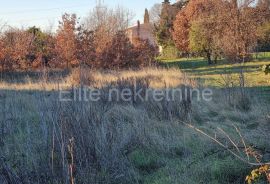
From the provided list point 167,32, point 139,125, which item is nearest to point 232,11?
point 167,32

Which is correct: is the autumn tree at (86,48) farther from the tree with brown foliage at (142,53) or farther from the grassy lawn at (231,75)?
the grassy lawn at (231,75)

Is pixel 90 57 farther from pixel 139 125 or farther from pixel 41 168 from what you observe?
pixel 41 168

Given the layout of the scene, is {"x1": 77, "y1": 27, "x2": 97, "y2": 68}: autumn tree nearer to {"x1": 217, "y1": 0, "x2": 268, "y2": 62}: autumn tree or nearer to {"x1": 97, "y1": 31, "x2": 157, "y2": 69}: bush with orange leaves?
{"x1": 97, "y1": 31, "x2": 157, "y2": 69}: bush with orange leaves

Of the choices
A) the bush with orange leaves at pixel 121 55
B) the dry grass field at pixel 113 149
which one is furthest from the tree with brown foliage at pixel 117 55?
the dry grass field at pixel 113 149

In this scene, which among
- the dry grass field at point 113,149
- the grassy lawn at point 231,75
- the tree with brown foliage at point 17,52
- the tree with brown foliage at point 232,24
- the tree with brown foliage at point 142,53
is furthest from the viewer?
the tree with brown foliage at point 142,53

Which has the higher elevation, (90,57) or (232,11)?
(232,11)

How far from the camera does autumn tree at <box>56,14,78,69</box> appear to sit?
63.6 feet

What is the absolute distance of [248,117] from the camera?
7.52 meters

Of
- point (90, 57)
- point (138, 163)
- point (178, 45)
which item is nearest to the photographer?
point (138, 163)

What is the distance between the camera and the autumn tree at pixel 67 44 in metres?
19.4

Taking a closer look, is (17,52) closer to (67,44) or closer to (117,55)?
(67,44)

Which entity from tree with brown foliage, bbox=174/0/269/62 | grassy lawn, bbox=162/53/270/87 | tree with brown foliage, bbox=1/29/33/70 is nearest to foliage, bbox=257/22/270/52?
tree with brown foliage, bbox=174/0/269/62

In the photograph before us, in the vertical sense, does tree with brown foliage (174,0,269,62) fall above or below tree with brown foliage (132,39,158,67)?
above

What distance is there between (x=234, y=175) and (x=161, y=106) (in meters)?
3.14
